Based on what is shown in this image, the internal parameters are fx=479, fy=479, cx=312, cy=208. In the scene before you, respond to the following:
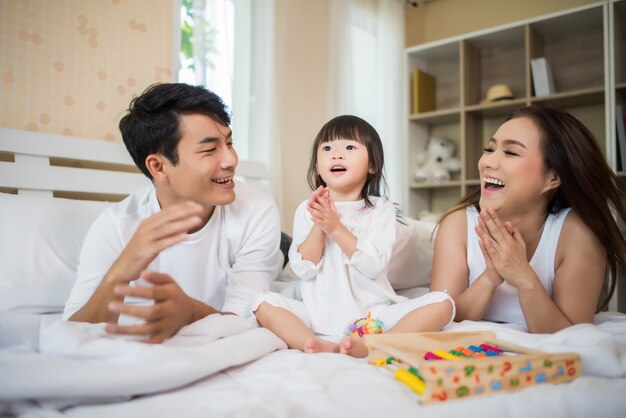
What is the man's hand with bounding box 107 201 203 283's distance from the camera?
3.34 ft

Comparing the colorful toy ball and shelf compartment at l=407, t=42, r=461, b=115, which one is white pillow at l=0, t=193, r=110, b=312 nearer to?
the colorful toy ball

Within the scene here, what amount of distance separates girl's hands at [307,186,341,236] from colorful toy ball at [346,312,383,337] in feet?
0.88

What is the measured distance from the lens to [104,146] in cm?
204

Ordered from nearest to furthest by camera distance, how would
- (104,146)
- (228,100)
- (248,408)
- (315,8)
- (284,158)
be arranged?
(248,408), (104,146), (228,100), (284,158), (315,8)

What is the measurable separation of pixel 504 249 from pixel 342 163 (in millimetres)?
555

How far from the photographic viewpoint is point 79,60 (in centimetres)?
209

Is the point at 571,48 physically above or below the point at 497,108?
above

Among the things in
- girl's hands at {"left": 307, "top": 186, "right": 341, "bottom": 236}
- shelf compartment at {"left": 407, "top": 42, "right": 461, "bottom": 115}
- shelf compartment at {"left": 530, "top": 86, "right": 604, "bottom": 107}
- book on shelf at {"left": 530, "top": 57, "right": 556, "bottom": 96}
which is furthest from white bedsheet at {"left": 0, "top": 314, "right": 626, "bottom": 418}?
shelf compartment at {"left": 407, "top": 42, "right": 461, "bottom": 115}

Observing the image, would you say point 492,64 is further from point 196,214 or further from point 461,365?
point 461,365

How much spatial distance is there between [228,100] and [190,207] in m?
1.81

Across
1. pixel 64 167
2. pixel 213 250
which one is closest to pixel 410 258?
pixel 213 250

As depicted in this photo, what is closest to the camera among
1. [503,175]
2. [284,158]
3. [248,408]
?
[248,408]

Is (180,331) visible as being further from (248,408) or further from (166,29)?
(166,29)

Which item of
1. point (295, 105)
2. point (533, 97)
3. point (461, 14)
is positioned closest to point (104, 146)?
point (295, 105)
